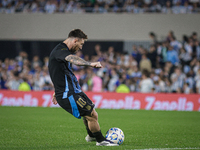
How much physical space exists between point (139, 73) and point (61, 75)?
12.4 meters

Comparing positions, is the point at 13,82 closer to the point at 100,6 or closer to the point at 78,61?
the point at 100,6

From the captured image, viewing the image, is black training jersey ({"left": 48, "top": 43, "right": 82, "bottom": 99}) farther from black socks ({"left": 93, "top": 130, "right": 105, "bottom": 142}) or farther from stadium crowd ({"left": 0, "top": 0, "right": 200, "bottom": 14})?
stadium crowd ({"left": 0, "top": 0, "right": 200, "bottom": 14})

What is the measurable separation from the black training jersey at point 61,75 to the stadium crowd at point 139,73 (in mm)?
10950

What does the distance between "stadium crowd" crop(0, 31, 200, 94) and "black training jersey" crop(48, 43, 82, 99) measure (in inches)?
431

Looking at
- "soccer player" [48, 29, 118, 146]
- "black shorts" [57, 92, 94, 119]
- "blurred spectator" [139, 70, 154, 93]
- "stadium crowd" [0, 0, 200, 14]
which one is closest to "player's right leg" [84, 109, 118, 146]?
"soccer player" [48, 29, 118, 146]

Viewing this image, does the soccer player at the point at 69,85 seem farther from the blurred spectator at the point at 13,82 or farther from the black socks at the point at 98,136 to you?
the blurred spectator at the point at 13,82

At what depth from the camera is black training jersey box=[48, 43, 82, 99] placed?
6051 millimetres

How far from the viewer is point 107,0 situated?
22906 millimetres

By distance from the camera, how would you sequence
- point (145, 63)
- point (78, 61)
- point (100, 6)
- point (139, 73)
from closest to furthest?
1. point (78, 61)
2. point (139, 73)
3. point (145, 63)
4. point (100, 6)

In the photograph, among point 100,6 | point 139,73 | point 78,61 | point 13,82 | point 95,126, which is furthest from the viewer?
point 100,6

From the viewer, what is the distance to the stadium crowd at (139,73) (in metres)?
17.1

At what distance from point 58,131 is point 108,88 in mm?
9373

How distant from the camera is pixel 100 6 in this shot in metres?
23.3

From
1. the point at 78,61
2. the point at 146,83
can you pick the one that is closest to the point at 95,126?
the point at 78,61
